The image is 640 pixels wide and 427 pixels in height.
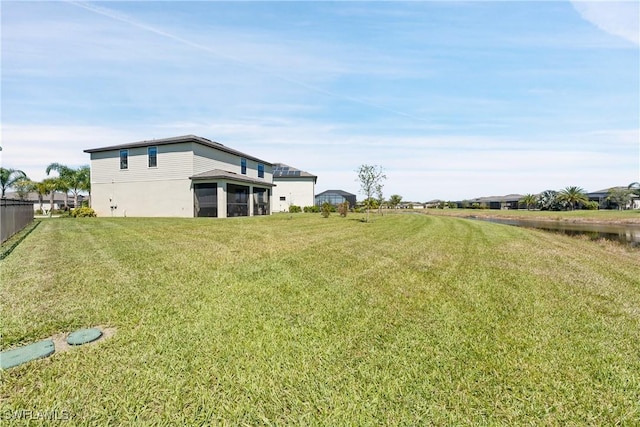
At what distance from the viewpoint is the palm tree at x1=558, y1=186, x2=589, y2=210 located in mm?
54031

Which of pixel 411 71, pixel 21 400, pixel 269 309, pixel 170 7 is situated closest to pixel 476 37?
pixel 411 71

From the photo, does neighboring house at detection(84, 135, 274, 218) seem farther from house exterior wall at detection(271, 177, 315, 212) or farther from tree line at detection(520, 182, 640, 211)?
tree line at detection(520, 182, 640, 211)

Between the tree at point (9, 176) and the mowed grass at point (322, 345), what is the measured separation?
4558 centimetres

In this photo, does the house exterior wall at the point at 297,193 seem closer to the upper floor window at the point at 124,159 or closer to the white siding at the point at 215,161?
the white siding at the point at 215,161

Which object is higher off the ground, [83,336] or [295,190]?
[295,190]

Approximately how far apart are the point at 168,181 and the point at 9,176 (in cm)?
3211

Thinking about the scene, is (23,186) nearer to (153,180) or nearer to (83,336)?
(153,180)

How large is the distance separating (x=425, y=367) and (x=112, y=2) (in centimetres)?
1246

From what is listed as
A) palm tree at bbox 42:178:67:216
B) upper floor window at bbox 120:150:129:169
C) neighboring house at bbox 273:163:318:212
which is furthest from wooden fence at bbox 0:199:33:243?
palm tree at bbox 42:178:67:216

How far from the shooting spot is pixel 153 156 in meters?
22.4

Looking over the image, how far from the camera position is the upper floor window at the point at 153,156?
22.3 metres

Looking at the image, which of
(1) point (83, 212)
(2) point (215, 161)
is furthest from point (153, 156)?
(1) point (83, 212)

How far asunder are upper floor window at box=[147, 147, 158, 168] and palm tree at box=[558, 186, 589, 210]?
70.6 metres

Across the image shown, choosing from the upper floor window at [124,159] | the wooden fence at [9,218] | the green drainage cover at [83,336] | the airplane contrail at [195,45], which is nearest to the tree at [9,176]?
the upper floor window at [124,159]
